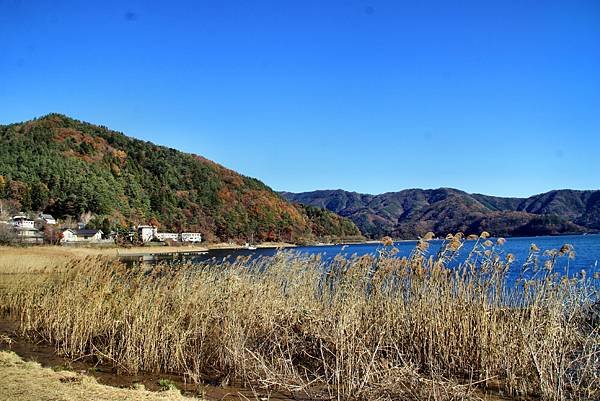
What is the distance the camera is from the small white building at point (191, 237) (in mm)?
119131

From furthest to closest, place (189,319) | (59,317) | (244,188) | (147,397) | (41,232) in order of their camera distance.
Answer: (244,188) < (41,232) < (59,317) < (189,319) < (147,397)

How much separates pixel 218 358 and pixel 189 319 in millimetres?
1125

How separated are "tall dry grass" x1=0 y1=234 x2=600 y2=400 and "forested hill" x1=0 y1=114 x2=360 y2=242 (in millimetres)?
97068

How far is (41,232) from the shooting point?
278 feet

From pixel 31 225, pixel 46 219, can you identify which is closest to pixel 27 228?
pixel 31 225

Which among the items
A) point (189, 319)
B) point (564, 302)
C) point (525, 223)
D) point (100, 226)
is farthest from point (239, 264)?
point (525, 223)

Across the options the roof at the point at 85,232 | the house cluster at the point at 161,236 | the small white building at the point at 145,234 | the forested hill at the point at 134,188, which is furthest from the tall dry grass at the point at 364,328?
the forested hill at the point at 134,188

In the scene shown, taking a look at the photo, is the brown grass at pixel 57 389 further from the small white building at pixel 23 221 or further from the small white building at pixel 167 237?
the small white building at pixel 167 237

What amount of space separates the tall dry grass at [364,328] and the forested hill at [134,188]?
9707 centimetres

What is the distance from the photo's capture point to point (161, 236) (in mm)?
113125

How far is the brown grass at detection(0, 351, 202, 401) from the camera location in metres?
6.64

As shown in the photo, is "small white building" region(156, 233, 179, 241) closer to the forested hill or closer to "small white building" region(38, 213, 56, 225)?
the forested hill

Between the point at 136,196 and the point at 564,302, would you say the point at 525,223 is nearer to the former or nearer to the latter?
the point at 136,196

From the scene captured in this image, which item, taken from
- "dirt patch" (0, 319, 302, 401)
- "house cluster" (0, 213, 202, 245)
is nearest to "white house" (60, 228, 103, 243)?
"house cluster" (0, 213, 202, 245)
